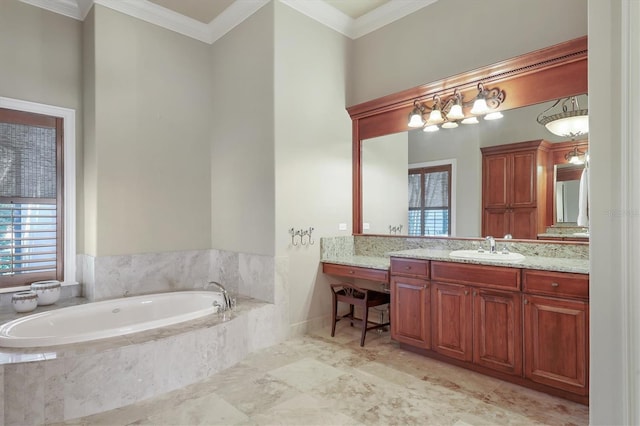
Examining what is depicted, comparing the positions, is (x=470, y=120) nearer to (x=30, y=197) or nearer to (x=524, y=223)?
(x=524, y=223)

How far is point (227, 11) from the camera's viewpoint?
3943 mm

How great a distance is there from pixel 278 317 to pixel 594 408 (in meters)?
2.69

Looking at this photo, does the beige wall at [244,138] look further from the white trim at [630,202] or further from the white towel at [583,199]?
the white trim at [630,202]

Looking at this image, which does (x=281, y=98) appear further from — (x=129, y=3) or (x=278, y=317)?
(x=278, y=317)

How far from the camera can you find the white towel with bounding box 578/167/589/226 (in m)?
2.75

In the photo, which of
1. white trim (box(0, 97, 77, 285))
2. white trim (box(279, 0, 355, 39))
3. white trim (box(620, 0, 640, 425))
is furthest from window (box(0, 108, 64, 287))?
white trim (box(620, 0, 640, 425))

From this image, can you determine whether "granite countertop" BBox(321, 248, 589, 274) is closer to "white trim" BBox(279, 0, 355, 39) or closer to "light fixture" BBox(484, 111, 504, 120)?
"light fixture" BBox(484, 111, 504, 120)

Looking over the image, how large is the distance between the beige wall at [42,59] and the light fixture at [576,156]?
4534mm

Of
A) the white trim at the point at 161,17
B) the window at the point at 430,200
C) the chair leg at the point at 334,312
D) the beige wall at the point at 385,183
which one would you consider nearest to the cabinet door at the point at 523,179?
the window at the point at 430,200

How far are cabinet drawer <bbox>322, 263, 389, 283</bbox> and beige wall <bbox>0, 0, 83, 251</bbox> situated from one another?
2.60 metres

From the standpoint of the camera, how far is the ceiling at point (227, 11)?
3686 millimetres

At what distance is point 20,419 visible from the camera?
2.16 meters

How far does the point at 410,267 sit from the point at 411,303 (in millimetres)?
309

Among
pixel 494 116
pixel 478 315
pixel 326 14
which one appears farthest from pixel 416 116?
pixel 478 315
